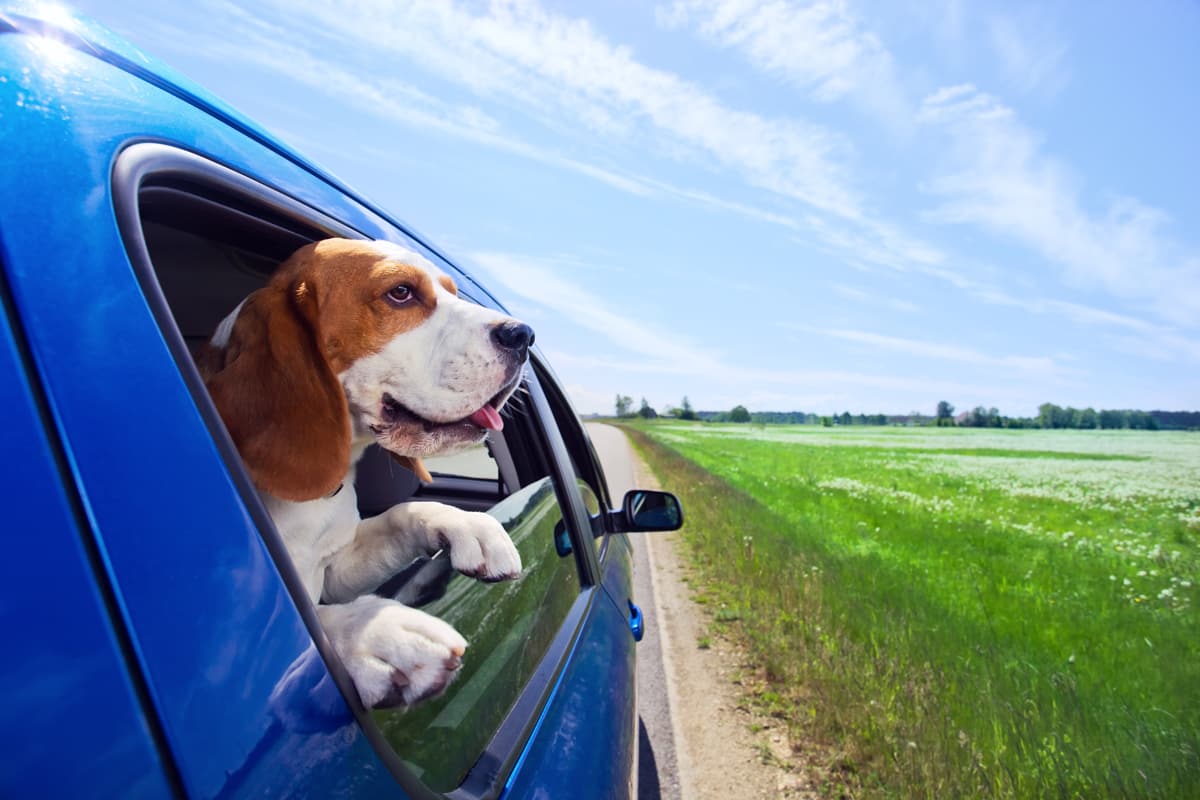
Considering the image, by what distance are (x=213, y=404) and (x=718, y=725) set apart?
439 cm

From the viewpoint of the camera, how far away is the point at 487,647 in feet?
4.52

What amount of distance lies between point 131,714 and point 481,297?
5.94ft

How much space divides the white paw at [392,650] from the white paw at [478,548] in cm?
35

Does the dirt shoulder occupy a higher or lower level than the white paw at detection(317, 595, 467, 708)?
lower

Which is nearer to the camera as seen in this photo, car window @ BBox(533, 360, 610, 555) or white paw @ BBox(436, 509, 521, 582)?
white paw @ BBox(436, 509, 521, 582)

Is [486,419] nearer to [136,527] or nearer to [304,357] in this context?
[304,357]

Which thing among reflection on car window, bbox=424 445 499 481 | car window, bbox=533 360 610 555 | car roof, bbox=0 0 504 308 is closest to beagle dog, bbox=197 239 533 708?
car roof, bbox=0 0 504 308

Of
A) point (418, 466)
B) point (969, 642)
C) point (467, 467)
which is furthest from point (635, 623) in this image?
point (969, 642)

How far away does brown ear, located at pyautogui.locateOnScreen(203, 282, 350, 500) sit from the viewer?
1.17 m

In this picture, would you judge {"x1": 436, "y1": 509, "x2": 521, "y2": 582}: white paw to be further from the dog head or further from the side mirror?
the side mirror

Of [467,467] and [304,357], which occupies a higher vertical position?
[304,357]

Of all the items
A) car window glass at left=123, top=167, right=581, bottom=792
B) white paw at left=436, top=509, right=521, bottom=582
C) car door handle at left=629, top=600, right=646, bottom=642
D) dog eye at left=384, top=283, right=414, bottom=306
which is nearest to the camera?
car window glass at left=123, top=167, right=581, bottom=792

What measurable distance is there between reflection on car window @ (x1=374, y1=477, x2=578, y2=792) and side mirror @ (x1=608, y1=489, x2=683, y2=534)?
1020mm

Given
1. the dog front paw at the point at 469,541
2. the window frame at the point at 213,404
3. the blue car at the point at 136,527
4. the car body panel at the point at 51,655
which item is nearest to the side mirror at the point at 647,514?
the window frame at the point at 213,404
